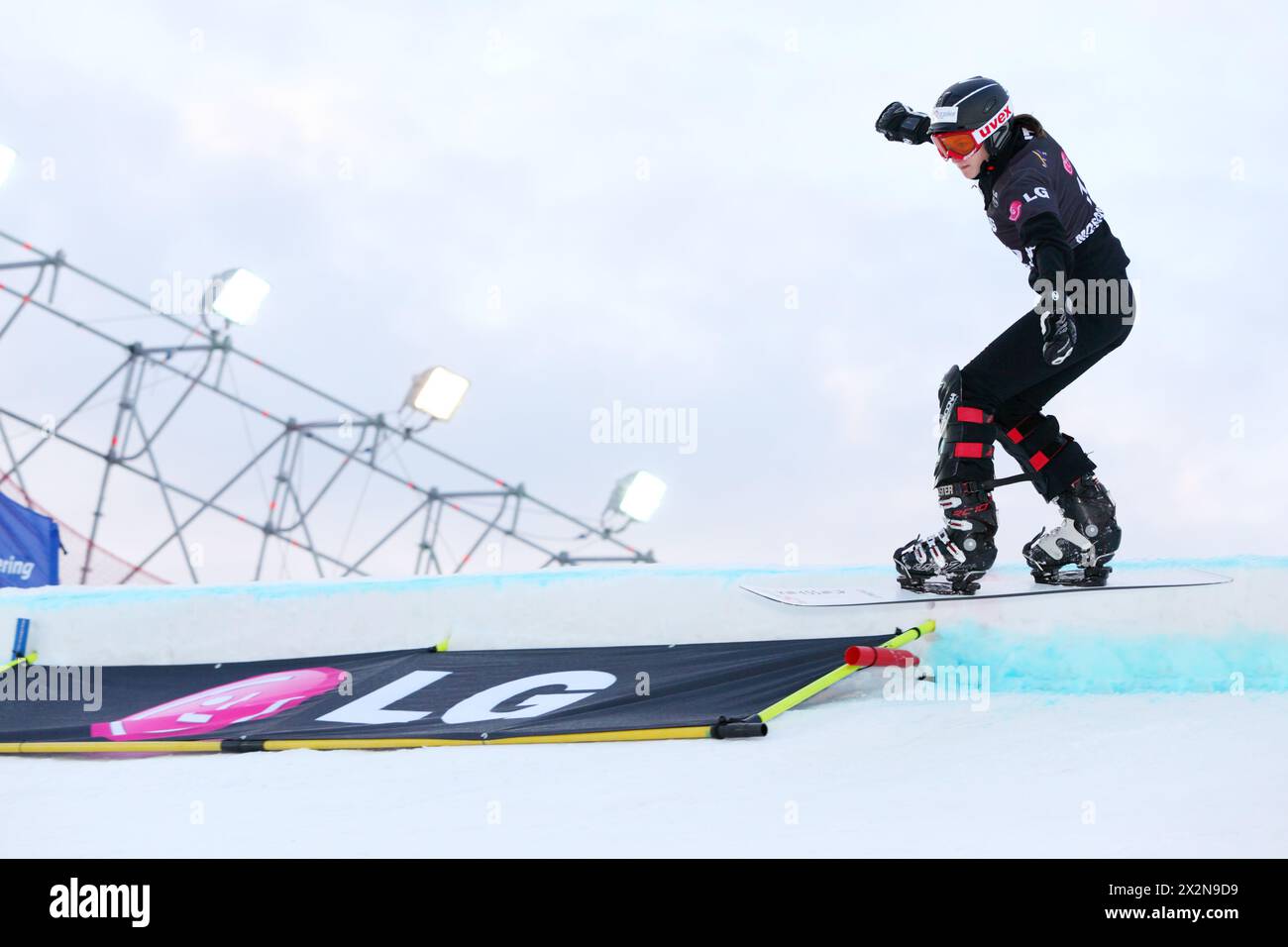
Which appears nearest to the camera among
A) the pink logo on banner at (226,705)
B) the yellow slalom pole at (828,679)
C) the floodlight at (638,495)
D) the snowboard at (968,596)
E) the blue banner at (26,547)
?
the yellow slalom pole at (828,679)

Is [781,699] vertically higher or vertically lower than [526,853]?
higher

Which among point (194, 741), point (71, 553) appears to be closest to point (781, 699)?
point (194, 741)

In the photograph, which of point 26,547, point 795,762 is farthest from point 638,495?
point 795,762

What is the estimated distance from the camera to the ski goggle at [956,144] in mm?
3070

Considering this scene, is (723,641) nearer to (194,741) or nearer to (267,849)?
(194,741)

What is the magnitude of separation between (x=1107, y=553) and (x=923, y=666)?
1.99 ft

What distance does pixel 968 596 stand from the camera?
10.4ft

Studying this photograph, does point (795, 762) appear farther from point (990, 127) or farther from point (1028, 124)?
point (1028, 124)

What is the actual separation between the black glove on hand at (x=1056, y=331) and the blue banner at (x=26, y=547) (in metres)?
6.18

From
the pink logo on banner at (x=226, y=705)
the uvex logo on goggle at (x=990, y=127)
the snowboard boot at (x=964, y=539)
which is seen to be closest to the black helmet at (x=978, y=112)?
the uvex logo on goggle at (x=990, y=127)

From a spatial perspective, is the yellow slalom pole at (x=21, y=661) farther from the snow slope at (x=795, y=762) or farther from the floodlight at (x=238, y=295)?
the floodlight at (x=238, y=295)

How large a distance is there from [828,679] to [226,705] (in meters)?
1.79

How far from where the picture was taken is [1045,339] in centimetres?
289
